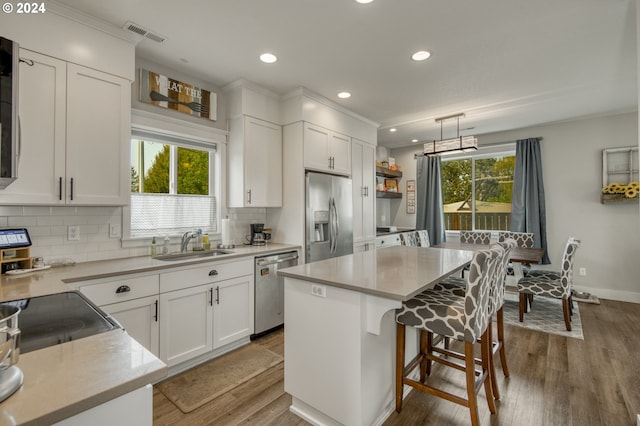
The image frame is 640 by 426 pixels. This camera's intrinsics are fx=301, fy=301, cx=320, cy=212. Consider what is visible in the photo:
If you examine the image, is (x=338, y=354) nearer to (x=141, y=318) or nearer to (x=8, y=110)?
(x=141, y=318)

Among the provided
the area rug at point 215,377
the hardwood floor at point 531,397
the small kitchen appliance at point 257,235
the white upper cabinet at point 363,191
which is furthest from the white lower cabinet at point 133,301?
the white upper cabinet at point 363,191

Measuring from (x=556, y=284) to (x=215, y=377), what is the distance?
367 centimetres

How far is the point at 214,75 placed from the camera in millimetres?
3158

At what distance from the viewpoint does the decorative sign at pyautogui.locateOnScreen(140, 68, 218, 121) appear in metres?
2.81

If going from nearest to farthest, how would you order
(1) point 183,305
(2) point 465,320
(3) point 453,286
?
(2) point 465,320
(3) point 453,286
(1) point 183,305

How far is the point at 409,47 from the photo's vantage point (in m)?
2.62

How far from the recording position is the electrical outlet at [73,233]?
234 cm

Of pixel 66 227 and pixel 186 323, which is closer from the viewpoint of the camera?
pixel 66 227

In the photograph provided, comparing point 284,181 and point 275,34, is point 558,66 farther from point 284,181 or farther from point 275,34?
point 284,181

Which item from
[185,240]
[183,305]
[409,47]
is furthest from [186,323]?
[409,47]

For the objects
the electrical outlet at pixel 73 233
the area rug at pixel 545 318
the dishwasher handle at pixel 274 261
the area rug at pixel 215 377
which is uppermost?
the electrical outlet at pixel 73 233

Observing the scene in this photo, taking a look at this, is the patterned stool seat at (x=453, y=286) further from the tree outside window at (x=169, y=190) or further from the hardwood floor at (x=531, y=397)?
the tree outside window at (x=169, y=190)

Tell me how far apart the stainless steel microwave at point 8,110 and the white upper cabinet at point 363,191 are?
3622 millimetres

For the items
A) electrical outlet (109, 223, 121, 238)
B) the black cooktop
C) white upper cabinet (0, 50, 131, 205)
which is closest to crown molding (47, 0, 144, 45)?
white upper cabinet (0, 50, 131, 205)
